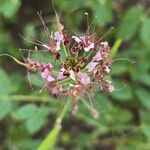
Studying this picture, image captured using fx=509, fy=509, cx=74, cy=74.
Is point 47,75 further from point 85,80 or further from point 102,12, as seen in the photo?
point 102,12

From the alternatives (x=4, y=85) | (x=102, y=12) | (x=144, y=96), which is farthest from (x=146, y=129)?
(x=4, y=85)

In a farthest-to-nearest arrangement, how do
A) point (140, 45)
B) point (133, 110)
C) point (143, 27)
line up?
point (133, 110)
point (140, 45)
point (143, 27)

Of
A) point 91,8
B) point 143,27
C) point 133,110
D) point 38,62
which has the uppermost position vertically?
point 91,8

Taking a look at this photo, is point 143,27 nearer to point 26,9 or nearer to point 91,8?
point 91,8

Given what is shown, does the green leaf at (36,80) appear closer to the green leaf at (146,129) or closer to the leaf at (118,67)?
the leaf at (118,67)

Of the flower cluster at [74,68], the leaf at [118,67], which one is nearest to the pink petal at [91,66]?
the flower cluster at [74,68]

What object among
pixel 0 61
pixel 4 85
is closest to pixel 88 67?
pixel 4 85
